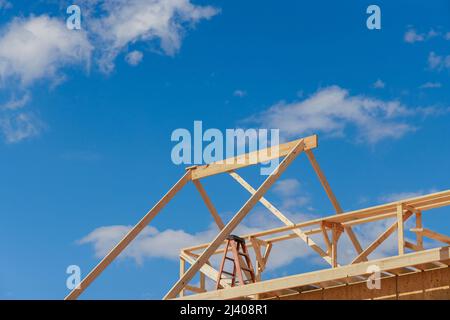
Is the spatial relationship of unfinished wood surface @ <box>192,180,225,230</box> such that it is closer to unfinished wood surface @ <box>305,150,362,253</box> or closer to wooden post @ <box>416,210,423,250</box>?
unfinished wood surface @ <box>305,150,362,253</box>

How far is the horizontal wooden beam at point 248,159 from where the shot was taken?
26.3m

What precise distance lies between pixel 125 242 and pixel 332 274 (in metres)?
9.34

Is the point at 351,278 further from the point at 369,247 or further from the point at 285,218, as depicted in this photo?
the point at 285,218

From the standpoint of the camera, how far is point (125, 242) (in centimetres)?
2744

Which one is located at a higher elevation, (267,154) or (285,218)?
(267,154)

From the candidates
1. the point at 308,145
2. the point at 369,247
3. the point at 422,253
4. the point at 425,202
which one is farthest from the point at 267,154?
the point at 422,253

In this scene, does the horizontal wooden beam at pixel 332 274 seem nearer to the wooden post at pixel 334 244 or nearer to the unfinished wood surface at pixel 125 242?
the wooden post at pixel 334 244

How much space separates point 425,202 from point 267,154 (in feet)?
24.4

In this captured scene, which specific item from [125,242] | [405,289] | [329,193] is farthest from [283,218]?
[405,289]
